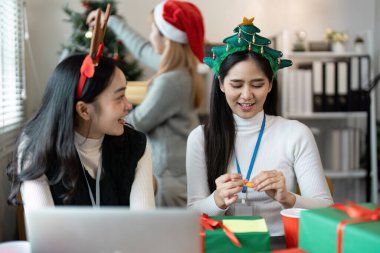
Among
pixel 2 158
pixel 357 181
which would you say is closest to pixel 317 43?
pixel 357 181

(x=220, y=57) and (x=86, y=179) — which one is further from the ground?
(x=220, y=57)

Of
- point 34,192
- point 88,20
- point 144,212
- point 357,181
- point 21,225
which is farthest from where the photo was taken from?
point 357,181

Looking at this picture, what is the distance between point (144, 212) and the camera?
36.2 inches

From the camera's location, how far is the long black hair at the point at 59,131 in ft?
4.67

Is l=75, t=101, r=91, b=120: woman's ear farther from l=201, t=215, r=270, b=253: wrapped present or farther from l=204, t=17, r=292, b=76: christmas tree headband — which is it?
l=201, t=215, r=270, b=253: wrapped present

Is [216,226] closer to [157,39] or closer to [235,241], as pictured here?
[235,241]

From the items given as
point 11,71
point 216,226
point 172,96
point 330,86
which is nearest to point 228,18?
point 330,86

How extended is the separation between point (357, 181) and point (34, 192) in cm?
321

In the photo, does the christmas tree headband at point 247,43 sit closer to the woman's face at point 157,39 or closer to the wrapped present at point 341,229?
the wrapped present at point 341,229

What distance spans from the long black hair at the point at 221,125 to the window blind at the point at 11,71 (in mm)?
938

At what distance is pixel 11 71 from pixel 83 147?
1.32 m

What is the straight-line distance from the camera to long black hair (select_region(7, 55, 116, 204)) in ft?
4.67

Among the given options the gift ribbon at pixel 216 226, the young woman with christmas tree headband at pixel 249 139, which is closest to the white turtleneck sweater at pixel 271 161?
the young woman with christmas tree headband at pixel 249 139

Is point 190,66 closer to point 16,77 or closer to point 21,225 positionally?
point 16,77
